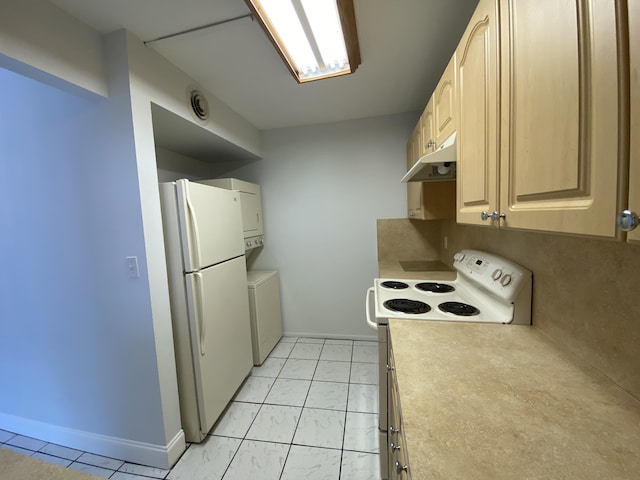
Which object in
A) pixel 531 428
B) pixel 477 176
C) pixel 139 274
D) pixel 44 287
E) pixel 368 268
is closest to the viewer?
pixel 531 428

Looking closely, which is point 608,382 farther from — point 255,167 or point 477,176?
point 255,167

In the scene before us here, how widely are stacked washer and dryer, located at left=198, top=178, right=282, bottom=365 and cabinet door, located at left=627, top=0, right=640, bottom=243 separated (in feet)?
7.51

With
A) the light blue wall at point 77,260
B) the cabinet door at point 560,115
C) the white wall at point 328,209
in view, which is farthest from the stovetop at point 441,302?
the light blue wall at point 77,260

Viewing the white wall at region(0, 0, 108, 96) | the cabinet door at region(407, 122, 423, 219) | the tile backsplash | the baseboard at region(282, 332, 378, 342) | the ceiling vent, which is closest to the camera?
the tile backsplash

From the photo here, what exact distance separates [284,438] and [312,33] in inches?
93.9

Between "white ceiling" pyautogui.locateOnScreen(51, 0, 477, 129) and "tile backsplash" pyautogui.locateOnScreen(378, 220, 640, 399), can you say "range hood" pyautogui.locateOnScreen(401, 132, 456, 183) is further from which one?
"white ceiling" pyautogui.locateOnScreen(51, 0, 477, 129)

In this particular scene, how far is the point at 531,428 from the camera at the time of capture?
1.85ft

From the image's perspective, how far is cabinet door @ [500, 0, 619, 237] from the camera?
1.45 feet

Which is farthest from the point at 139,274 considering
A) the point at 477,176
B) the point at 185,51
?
the point at 477,176

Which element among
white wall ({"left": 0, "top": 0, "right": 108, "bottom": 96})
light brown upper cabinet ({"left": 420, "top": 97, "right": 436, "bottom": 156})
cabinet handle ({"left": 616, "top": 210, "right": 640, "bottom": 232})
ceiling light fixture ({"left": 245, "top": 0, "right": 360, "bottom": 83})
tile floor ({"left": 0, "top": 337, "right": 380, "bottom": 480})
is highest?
ceiling light fixture ({"left": 245, "top": 0, "right": 360, "bottom": 83})

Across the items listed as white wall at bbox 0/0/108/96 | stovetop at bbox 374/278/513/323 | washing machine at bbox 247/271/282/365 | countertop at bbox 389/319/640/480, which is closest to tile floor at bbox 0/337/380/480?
washing machine at bbox 247/271/282/365

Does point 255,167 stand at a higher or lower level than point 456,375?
higher

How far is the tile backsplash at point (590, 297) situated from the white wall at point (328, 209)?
1.60 metres

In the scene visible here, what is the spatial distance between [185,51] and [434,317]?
1996mm
